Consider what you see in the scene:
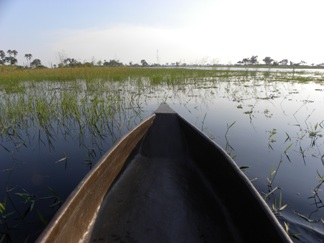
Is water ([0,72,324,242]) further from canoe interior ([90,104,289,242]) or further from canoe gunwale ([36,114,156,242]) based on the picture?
canoe interior ([90,104,289,242])

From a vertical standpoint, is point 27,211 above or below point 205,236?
below

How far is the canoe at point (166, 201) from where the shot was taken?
135cm

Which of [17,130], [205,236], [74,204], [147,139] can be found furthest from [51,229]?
[17,130]

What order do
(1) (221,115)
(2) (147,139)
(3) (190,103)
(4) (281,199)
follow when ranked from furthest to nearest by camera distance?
(3) (190,103)
(1) (221,115)
(2) (147,139)
(4) (281,199)

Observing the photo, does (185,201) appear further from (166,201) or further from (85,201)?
(85,201)

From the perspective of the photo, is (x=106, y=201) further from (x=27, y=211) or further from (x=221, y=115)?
(x=221, y=115)

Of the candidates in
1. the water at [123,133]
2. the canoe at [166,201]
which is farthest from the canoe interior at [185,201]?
the water at [123,133]

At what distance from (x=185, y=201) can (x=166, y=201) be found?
0.53 feet

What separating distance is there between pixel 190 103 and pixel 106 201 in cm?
514

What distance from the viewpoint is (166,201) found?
192 centimetres

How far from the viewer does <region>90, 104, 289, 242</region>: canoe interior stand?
4.82 ft

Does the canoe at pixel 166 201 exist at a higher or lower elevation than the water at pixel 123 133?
higher

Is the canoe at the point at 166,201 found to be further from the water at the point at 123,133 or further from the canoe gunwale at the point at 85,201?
the water at the point at 123,133

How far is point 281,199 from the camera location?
2344mm
